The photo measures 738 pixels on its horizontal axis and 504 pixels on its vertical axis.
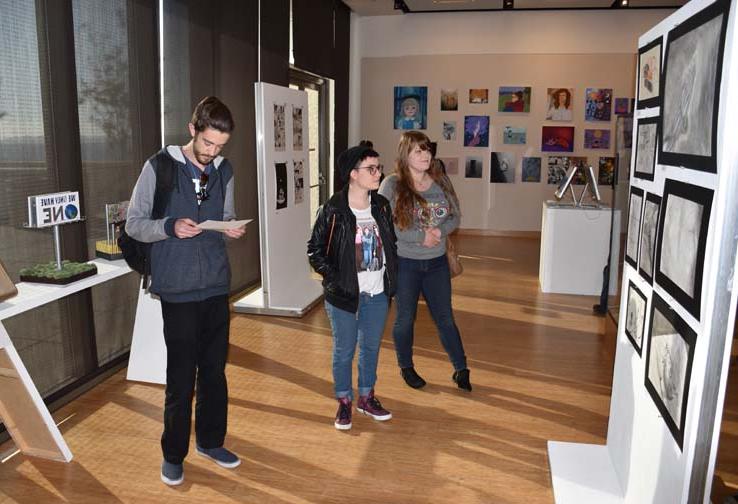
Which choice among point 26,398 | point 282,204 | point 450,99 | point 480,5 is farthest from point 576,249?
point 26,398

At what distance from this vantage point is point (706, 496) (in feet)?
6.12

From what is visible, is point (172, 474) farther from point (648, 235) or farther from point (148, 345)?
point (648, 235)

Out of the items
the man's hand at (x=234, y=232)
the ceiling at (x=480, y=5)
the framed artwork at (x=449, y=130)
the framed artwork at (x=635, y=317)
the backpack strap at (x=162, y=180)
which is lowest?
the framed artwork at (x=635, y=317)

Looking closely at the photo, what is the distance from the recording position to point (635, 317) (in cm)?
253

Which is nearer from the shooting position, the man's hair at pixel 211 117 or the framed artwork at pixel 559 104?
the man's hair at pixel 211 117

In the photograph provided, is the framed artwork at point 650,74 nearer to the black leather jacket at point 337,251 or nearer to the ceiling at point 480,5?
the black leather jacket at point 337,251

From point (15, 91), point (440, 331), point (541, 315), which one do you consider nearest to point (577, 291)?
point (541, 315)

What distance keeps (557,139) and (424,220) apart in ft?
24.2

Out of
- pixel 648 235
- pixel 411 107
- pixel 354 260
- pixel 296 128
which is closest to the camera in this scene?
pixel 648 235

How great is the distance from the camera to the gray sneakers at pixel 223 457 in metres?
3.08

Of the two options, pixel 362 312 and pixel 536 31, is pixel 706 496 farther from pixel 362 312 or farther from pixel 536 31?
pixel 536 31

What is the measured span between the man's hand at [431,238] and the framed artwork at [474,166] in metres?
7.22

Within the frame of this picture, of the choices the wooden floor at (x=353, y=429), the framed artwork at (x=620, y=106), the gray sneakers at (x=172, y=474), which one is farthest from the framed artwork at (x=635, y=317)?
the framed artwork at (x=620, y=106)

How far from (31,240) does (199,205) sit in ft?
4.39
